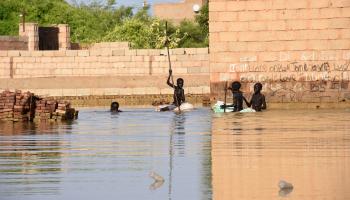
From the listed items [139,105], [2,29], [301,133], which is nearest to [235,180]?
[301,133]

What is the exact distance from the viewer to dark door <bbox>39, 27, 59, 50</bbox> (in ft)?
198

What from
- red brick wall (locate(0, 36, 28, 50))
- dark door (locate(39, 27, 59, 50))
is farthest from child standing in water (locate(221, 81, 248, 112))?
dark door (locate(39, 27, 59, 50))

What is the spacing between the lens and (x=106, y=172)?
50.3ft

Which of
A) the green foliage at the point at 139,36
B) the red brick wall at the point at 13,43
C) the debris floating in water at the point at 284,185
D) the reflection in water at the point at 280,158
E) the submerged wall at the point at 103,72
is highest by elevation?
the green foliage at the point at 139,36

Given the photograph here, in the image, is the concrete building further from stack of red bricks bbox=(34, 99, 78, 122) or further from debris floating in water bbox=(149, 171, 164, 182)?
debris floating in water bbox=(149, 171, 164, 182)

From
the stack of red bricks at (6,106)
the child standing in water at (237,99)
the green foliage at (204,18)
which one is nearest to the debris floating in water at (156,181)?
the stack of red bricks at (6,106)

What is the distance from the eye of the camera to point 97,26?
281ft

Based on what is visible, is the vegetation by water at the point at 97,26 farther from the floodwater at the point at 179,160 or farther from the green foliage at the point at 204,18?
the floodwater at the point at 179,160

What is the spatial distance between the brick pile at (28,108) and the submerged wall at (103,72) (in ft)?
54.1

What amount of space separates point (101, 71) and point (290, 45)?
13310 mm

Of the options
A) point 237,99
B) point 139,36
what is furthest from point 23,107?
point 139,36

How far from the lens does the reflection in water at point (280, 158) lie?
1262 centimetres

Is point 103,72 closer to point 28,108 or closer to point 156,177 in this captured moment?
point 28,108

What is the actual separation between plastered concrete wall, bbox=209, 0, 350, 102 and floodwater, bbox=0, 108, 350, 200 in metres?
9.02
